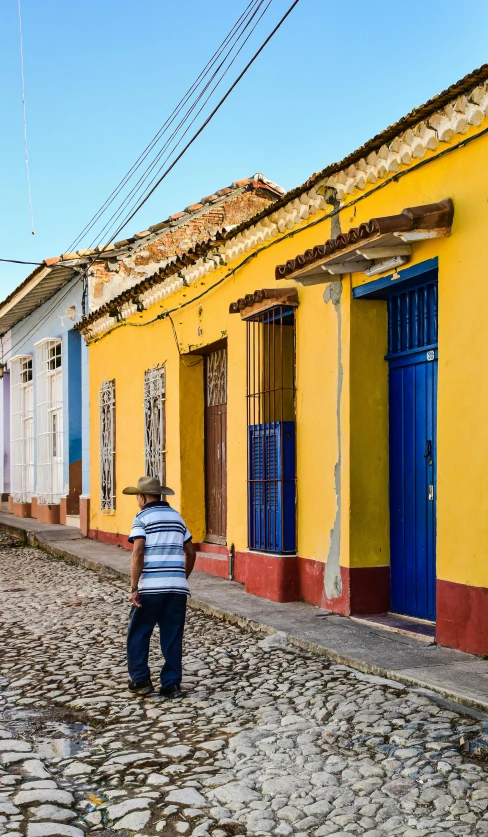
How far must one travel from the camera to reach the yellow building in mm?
5656

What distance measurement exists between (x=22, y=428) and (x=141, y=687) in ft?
56.1

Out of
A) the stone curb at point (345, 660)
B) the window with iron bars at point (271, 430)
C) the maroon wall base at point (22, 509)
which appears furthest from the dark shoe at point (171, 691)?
the maroon wall base at point (22, 509)

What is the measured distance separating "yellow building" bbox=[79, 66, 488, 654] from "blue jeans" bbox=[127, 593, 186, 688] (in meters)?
1.77

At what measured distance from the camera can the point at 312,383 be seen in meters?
7.70

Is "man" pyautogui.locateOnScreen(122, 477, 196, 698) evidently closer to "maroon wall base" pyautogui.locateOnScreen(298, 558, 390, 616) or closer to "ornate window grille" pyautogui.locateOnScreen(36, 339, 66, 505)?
"maroon wall base" pyautogui.locateOnScreen(298, 558, 390, 616)

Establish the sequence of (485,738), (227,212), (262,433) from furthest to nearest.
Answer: (227,212), (262,433), (485,738)

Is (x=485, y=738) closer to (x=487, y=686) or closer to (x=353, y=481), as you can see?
(x=487, y=686)

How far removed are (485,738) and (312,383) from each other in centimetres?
410

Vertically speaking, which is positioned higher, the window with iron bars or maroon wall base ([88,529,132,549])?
the window with iron bars

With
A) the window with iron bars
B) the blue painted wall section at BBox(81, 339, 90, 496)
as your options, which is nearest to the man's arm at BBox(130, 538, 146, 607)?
the window with iron bars

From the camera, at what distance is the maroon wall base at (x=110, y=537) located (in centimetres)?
1294

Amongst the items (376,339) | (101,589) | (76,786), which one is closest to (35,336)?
(101,589)

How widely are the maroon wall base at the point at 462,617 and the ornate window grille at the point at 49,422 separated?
40.1 feet

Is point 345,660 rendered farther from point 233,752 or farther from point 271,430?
point 271,430
